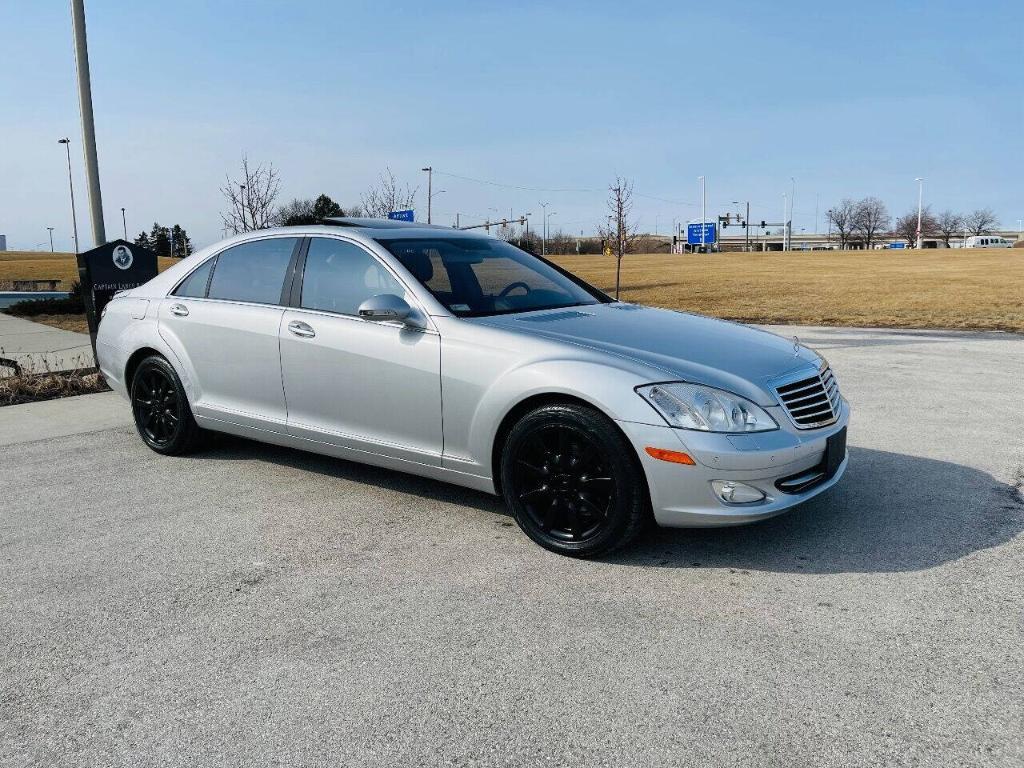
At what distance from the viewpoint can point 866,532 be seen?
4273 millimetres

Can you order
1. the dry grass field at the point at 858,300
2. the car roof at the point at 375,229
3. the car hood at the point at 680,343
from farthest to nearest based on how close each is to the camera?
the dry grass field at the point at 858,300 < the car roof at the point at 375,229 < the car hood at the point at 680,343

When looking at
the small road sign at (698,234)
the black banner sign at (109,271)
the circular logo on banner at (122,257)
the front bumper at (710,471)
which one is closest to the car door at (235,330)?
the front bumper at (710,471)

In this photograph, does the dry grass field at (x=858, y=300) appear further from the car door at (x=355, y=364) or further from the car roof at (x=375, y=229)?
the car door at (x=355, y=364)

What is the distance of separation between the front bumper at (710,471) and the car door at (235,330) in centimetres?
236

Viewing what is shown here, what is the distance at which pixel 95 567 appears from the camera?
4.00 metres

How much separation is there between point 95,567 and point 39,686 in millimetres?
1130

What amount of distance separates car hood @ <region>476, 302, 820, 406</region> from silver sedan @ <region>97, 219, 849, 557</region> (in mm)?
17

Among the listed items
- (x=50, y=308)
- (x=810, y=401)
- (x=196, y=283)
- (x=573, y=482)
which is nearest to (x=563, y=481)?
(x=573, y=482)

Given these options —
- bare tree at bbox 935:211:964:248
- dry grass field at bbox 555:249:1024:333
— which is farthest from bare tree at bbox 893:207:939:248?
A: dry grass field at bbox 555:249:1024:333

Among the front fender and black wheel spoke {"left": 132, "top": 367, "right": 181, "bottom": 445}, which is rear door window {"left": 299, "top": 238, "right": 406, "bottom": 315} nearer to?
the front fender

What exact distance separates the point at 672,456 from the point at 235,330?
2930 mm

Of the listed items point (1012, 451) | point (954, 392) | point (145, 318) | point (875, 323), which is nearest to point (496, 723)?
point (145, 318)

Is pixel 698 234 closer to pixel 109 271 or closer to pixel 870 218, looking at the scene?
pixel 870 218

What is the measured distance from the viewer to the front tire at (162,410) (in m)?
5.72
